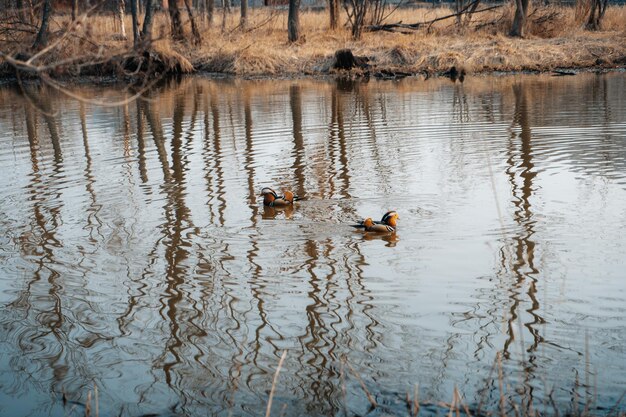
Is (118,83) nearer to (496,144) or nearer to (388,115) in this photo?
(388,115)

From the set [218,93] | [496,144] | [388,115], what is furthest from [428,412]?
[218,93]

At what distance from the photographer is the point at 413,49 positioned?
31.7 meters

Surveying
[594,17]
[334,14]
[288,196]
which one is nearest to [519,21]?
[594,17]

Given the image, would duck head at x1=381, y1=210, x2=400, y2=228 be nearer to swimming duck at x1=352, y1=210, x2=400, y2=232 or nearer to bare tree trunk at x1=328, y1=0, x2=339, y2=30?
swimming duck at x1=352, y1=210, x2=400, y2=232

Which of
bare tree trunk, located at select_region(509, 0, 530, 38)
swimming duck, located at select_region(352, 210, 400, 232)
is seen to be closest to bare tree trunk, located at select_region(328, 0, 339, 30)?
bare tree trunk, located at select_region(509, 0, 530, 38)

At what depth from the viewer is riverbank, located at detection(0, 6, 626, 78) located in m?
30.0

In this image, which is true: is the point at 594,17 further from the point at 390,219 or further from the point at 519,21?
the point at 390,219

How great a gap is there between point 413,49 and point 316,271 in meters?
24.3

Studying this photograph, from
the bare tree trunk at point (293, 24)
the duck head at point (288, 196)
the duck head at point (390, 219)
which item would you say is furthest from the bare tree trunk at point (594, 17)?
the duck head at point (390, 219)

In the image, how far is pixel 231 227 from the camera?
10.3 meters

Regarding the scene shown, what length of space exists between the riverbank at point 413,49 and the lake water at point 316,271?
1364 centimetres

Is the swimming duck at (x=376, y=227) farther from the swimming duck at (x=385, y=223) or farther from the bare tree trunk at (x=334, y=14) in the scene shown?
the bare tree trunk at (x=334, y=14)

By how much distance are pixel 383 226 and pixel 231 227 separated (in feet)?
6.22

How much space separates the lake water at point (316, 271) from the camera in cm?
610
